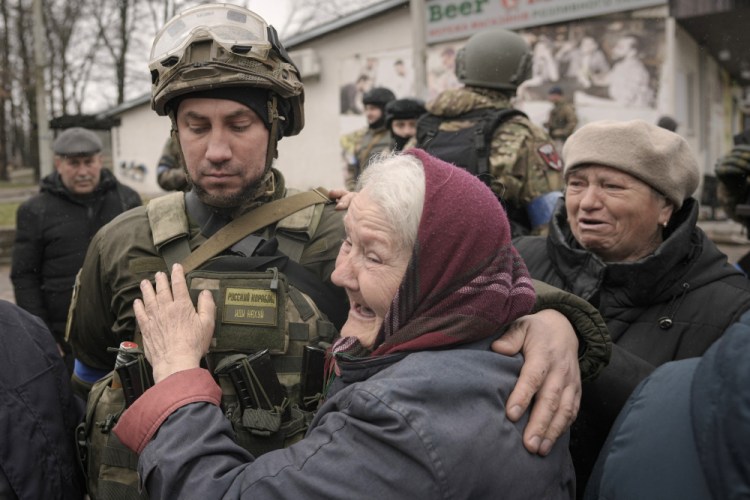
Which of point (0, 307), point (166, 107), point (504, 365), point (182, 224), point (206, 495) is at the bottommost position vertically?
point (206, 495)

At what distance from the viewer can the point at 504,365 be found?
156cm

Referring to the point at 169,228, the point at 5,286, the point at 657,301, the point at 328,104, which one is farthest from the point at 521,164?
the point at 328,104

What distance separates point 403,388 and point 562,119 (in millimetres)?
11047

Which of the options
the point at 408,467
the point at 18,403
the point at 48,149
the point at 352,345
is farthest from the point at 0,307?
the point at 48,149

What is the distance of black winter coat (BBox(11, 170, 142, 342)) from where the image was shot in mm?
4844

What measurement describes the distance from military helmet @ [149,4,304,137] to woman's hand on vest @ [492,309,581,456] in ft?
3.80

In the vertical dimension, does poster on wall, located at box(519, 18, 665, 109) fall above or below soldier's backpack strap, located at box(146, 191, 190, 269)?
above

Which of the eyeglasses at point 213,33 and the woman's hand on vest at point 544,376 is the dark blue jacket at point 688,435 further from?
the eyeglasses at point 213,33

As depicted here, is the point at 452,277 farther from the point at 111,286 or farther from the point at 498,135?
the point at 498,135

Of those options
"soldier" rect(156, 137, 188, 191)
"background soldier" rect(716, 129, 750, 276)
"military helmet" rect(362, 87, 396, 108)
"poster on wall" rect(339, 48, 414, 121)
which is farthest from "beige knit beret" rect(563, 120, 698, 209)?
"poster on wall" rect(339, 48, 414, 121)

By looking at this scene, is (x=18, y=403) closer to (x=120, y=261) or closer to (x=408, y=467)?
(x=120, y=261)

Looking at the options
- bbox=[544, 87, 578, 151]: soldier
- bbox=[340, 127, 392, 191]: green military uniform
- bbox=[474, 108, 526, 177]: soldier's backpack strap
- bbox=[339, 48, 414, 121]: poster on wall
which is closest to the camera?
bbox=[474, 108, 526, 177]: soldier's backpack strap

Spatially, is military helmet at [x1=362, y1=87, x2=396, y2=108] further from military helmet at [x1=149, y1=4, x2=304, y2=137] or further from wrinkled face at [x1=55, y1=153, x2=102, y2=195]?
military helmet at [x1=149, y1=4, x2=304, y2=137]

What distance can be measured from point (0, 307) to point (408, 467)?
1274 mm
